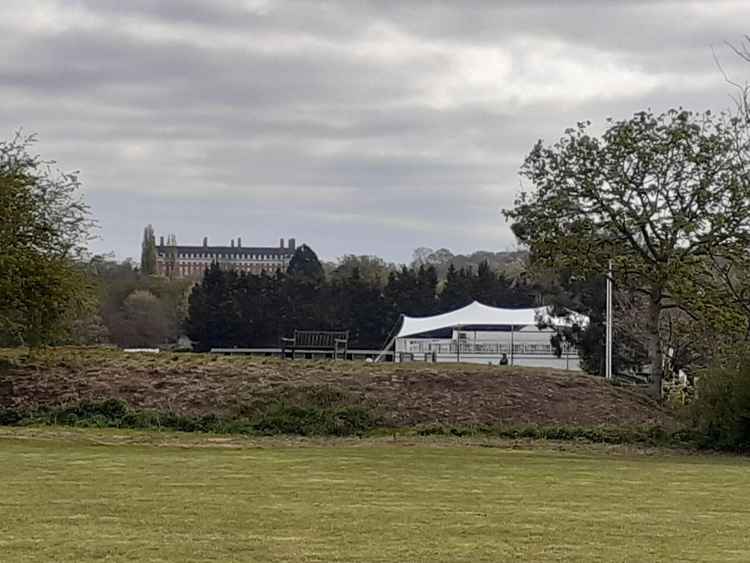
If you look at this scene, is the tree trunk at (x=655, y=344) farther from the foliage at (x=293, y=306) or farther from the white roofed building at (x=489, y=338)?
the foliage at (x=293, y=306)

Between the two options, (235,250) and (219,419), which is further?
(235,250)

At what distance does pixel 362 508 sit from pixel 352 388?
16813 mm

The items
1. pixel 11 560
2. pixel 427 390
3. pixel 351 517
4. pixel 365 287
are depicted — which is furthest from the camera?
pixel 365 287

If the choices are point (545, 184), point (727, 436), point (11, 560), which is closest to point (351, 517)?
point (11, 560)

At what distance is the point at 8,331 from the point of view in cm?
3109

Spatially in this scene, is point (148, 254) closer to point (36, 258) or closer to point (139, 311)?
point (139, 311)

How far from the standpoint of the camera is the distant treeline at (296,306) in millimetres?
76375

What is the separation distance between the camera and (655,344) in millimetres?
31578

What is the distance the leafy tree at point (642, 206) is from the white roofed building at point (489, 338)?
19.2m

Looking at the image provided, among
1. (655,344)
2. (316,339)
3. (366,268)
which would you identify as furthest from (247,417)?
(366,268)

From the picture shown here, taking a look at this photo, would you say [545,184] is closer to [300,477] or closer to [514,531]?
[300,477]

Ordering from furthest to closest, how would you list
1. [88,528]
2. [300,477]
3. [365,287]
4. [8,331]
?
[365,287] → [8,331] → [300,477] → [88,528]

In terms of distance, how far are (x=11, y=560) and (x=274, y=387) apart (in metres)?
20.3

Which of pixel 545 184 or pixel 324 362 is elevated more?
pixel 545 184
